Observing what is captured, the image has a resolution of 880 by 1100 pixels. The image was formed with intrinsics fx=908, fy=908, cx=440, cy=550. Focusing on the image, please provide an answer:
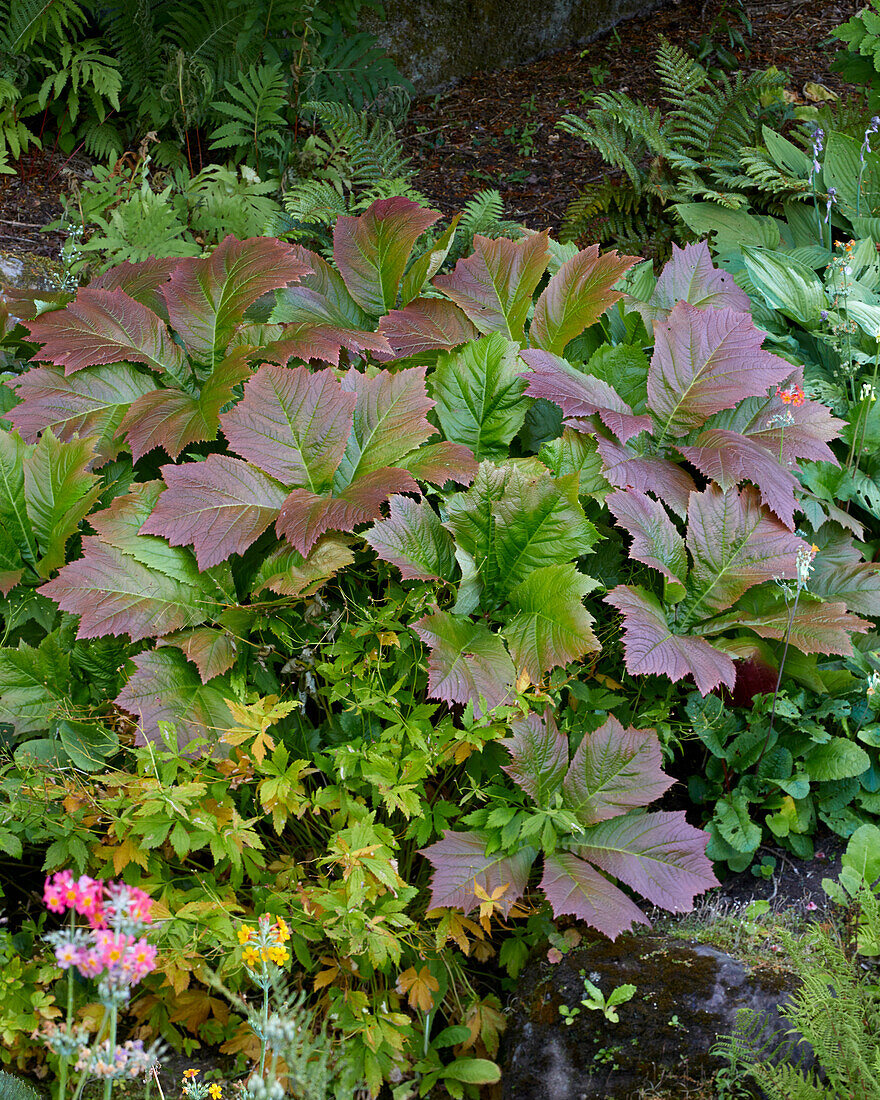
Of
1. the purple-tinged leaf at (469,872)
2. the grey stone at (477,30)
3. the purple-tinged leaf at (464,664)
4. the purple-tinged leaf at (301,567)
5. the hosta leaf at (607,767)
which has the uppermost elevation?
the grey stone at (477,30)

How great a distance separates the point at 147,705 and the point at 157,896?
1.30 feet

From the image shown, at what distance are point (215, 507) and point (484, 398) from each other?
753mm

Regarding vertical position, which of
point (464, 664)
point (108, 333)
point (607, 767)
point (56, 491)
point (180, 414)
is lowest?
point (607, 767)

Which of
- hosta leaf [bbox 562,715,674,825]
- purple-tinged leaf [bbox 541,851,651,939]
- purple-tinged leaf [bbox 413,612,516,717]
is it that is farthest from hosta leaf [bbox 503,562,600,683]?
purple-tinged leaf [bbox 541,851,651,939]

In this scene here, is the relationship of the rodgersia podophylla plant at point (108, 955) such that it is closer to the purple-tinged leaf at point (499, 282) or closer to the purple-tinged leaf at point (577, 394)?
the purple-tinged leaf at point (577, 394)

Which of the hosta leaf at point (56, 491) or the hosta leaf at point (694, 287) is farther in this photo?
the hosta leaf at point (694, 287)

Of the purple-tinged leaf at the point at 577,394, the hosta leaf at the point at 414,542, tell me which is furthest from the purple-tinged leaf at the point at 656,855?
the purple-tinged leaf at the point at 577,394

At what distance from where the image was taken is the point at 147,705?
1.97 metres

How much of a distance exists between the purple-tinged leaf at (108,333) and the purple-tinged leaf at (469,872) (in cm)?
146

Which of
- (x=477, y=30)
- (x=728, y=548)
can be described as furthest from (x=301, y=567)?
(x=477, y=30)

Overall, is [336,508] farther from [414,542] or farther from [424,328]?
[424,328]

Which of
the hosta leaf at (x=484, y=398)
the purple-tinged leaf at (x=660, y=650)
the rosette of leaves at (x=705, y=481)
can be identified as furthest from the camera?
the hosta leaf at (x=484, y=398)

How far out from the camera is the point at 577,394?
2.32 m

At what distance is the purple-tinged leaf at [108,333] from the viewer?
2.40 metres
